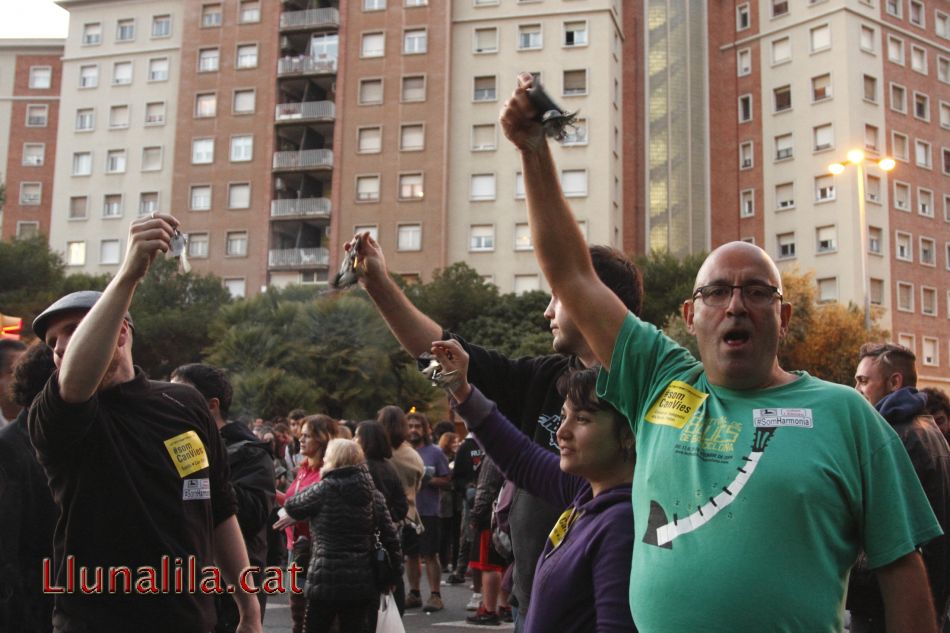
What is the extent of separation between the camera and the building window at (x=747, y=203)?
188 feet

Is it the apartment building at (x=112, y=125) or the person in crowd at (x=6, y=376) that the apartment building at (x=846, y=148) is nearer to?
the apartment building at (x=112, y=125)

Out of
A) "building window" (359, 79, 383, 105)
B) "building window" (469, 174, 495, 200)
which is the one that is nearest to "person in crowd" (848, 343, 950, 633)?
"building window" (469, 174, 495, 200)

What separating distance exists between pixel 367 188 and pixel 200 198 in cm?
973

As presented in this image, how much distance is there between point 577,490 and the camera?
3.42 metres

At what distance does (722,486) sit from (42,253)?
5305 centimetres

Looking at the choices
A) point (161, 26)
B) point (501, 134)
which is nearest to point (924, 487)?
point (501, 134)

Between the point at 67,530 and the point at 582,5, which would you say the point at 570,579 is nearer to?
the point at 67,530

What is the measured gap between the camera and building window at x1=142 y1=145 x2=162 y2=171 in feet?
192

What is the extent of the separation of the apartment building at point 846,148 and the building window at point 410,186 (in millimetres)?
17588

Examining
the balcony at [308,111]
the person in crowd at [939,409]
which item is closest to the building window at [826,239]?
the balcony at [308,111]

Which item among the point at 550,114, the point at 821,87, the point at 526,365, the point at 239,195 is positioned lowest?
the point at 526,365

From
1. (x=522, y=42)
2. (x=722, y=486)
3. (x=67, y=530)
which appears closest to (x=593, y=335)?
(x=722, y=486)

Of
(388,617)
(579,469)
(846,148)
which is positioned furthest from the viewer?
(846,148)

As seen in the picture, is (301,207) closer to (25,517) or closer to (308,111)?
(308,111)
